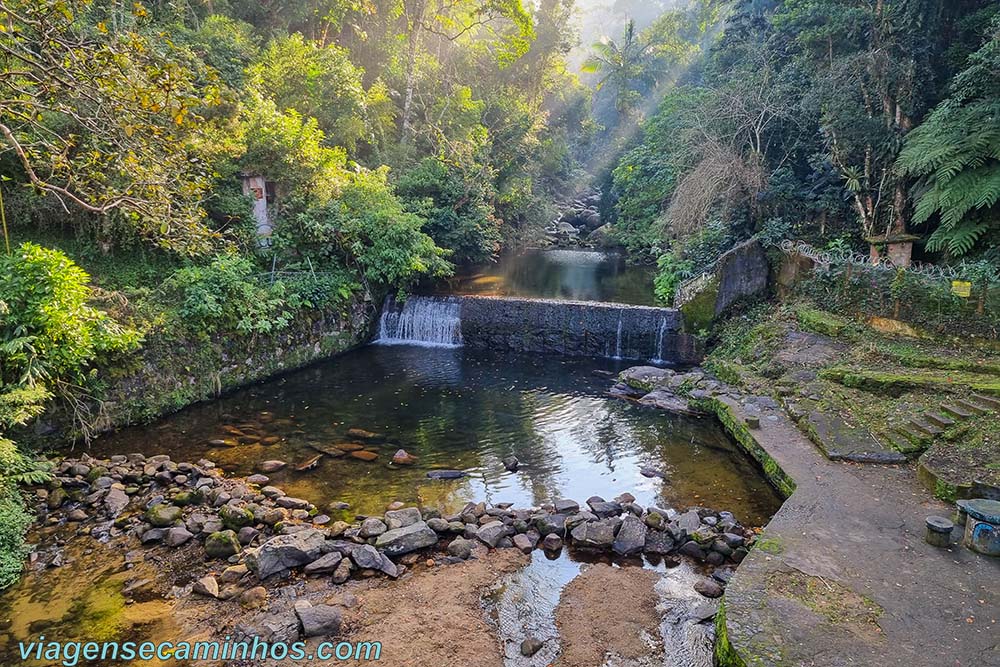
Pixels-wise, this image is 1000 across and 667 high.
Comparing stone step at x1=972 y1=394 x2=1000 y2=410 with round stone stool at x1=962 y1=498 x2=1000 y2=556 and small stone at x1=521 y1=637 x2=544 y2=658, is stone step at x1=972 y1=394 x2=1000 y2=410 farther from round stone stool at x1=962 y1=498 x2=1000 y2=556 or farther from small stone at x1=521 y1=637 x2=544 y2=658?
small stone at x1=521 y1=637 x2=544 y2=658

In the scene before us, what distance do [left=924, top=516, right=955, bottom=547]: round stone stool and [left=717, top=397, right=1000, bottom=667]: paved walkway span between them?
7 centimetres

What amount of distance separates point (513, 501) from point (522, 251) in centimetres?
2130

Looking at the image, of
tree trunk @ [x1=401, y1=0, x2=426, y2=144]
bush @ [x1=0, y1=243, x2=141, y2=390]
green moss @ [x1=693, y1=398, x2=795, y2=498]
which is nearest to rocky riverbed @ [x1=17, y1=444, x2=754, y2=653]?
green moss @ [x1=693, y1=398, x2=795, y2=498]

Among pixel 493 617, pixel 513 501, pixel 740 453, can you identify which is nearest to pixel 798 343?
pixel 740 453

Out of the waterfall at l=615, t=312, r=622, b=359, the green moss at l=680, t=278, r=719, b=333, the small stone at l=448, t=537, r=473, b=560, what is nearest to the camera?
the small stone at l=448, t=537, r=473, b=560

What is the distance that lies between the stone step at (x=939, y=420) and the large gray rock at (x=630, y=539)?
451cm

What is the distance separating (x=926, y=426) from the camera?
25.9 feet

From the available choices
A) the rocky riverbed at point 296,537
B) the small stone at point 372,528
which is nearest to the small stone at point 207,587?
the rocky riverbed at point 296,537

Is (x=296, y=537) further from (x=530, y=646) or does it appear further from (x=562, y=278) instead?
(x=562, y=278)

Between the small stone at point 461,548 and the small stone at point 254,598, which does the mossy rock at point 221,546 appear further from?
the small stone at point 461,548

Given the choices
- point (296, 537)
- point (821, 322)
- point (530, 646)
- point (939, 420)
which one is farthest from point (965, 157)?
point (296, 537)

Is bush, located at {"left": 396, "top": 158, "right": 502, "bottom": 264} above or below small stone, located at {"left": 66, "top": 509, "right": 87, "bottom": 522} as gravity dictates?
above

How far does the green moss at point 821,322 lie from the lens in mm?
11750

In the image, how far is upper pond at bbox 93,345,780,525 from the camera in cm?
834
